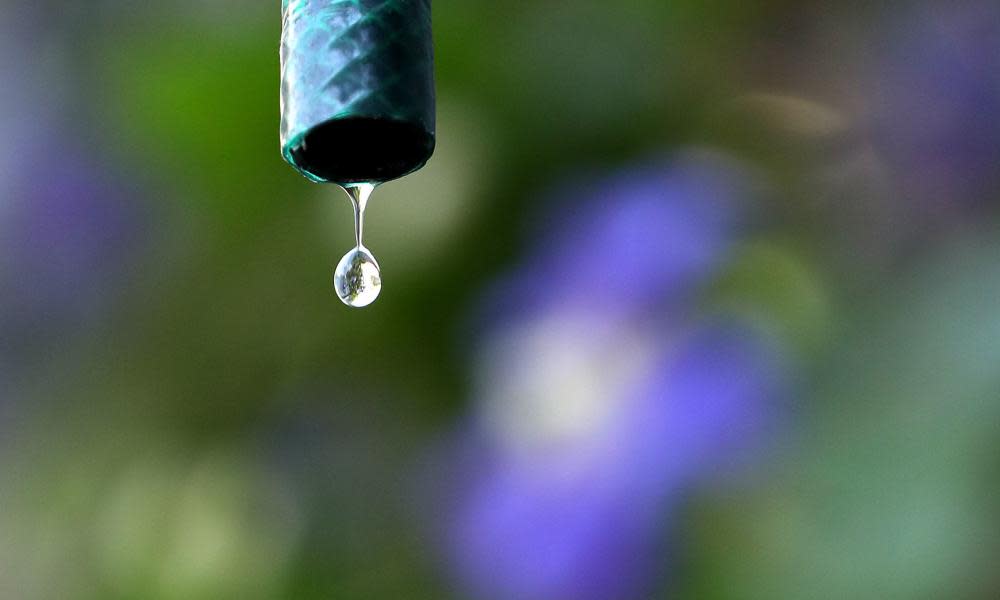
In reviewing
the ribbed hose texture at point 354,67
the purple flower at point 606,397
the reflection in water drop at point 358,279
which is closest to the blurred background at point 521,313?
the purple flower at point 606,397

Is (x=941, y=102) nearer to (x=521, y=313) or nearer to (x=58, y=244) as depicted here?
(x=521, y=313)

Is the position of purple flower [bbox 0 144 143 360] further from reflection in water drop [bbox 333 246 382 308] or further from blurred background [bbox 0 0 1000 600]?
reflection in water drop [bbox 333 246 382 308]

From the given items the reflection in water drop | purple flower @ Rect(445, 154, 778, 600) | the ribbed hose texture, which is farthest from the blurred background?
the ribbed hose texture

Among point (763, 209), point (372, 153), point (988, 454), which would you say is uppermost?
point (763, 209)

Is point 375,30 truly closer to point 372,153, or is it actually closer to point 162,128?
point 372,153

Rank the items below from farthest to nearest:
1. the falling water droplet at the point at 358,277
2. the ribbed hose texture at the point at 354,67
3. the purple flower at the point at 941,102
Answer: the purple flower at the point at 941,102 < the falling water droplet at the point at 358,277 < the ribbed hose texture at the point at 354,67

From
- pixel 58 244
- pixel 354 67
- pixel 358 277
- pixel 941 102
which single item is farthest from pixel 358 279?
pixel 58 244

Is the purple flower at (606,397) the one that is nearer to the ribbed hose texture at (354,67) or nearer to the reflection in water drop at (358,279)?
the reflection in water drop at (358,279)

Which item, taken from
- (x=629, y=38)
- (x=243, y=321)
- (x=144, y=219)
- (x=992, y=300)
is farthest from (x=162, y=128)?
(x=992, y=300)
